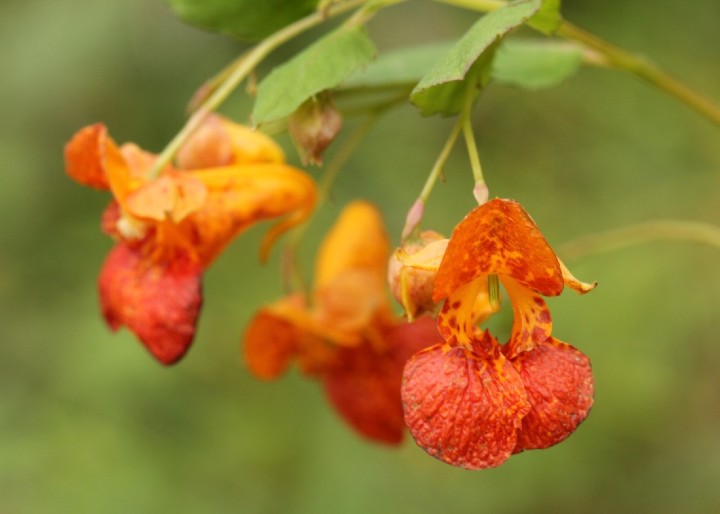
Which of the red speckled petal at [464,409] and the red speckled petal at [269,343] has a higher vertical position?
the red speckled petal at [464,409]

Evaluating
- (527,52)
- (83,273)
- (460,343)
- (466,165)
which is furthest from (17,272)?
(460,343)

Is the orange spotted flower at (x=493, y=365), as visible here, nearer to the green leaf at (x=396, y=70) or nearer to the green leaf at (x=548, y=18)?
the green leaf at (x=548, y=18)

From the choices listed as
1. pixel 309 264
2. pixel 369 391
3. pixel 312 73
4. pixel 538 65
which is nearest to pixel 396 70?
pixel 538 65

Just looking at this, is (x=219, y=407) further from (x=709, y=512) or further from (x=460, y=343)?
(x=460, y=343)

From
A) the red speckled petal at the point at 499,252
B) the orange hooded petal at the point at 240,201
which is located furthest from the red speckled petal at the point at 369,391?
the red speckled petal at the point at 499,252

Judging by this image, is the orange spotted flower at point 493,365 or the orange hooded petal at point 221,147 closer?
the orange spotted flower at point 493,365

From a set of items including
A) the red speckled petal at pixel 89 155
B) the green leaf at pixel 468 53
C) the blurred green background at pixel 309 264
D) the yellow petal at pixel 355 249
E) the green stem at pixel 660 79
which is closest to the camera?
the green leaf at pixel 468 53

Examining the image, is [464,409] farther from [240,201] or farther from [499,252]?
[240,201]
